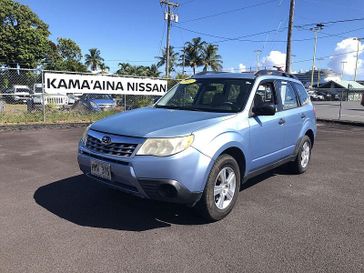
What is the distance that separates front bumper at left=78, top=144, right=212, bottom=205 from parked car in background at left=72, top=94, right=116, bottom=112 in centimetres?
1217

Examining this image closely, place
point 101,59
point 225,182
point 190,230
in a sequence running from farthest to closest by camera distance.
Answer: point 101,59, point 225,182, point 190,230

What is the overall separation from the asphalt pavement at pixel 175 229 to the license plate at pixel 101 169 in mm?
534

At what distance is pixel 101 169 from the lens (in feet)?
14.0

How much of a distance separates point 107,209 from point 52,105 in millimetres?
10819

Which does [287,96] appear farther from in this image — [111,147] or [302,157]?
[111,147]

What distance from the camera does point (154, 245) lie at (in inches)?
148

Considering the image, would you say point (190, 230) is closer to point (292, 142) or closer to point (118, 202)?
point (118, 202)

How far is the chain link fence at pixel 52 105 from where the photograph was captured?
13514mm

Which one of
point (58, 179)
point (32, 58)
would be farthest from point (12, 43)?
point (58, 179)

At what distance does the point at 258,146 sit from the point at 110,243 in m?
2.31

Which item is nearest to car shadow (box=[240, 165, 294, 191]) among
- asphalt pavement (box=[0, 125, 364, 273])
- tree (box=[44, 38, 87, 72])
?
asphalt pavement (box=[0, 125, 364, 273])

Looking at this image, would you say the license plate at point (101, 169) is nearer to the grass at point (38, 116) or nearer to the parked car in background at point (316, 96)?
the grass at point (38, 116)

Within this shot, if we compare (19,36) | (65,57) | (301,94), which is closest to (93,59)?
(65,57)

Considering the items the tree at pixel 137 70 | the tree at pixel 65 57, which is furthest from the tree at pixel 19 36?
the tree at pixel 137 70
